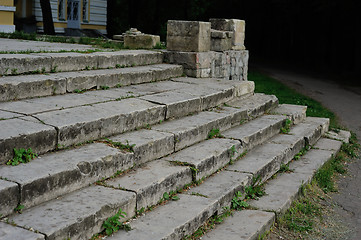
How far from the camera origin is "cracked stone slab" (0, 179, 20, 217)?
12.8 feet

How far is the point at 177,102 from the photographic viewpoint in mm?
6887

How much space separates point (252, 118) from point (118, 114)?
3.13m

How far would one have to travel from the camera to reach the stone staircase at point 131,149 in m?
4.25

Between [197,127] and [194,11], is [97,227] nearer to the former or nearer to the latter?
[197,127]

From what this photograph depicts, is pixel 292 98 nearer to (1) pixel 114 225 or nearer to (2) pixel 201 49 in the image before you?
(2) pixel 201 49

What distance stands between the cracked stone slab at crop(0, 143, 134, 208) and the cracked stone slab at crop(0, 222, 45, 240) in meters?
0.33

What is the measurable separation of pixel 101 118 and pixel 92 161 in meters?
0.83

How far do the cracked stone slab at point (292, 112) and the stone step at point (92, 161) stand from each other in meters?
2.57

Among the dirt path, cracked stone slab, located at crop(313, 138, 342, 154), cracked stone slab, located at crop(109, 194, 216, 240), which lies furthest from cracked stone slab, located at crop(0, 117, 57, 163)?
cracked stone slab, located at crop(313, 138, 342, 154)

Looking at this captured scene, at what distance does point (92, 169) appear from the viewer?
476 cm

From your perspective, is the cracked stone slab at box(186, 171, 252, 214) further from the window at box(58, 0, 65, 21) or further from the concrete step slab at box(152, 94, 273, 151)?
the window at box(58, 0, 65, 21)

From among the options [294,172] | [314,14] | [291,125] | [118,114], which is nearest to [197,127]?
[118,114]

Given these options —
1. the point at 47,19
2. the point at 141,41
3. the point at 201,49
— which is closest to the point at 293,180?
the point at 201,49

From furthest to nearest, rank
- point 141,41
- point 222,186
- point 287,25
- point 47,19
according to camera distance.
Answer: point 287,25 < point 47,19 < point 141,41 < point 222,186
